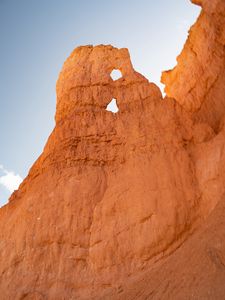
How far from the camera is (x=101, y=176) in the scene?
55.4ft

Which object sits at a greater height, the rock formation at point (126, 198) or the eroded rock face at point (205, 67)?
the eroded rock face at point (205, 67)

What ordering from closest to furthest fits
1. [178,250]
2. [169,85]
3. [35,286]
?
[178,250], [35,286], [169,85]

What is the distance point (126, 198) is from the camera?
51.9ft

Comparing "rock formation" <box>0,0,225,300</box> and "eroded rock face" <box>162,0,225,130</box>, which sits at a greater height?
"eroded rock face" <box>162,0,225,130</box>

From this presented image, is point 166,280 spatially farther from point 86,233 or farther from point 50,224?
point 50,224

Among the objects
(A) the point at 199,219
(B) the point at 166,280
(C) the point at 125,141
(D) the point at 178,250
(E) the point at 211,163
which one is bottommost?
(B) the point at 166,280

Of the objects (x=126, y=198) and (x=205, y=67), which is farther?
(x=205, y=67)

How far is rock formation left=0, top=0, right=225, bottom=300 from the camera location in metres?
13.5

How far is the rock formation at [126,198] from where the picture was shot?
44.1 ft

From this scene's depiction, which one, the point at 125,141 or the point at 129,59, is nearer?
the point at 125,141

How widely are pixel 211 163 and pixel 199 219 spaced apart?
236 centimetres

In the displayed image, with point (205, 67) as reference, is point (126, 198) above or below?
below

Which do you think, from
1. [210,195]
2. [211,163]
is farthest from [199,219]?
[211,163]

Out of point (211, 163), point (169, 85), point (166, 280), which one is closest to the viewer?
point (166, 280)
